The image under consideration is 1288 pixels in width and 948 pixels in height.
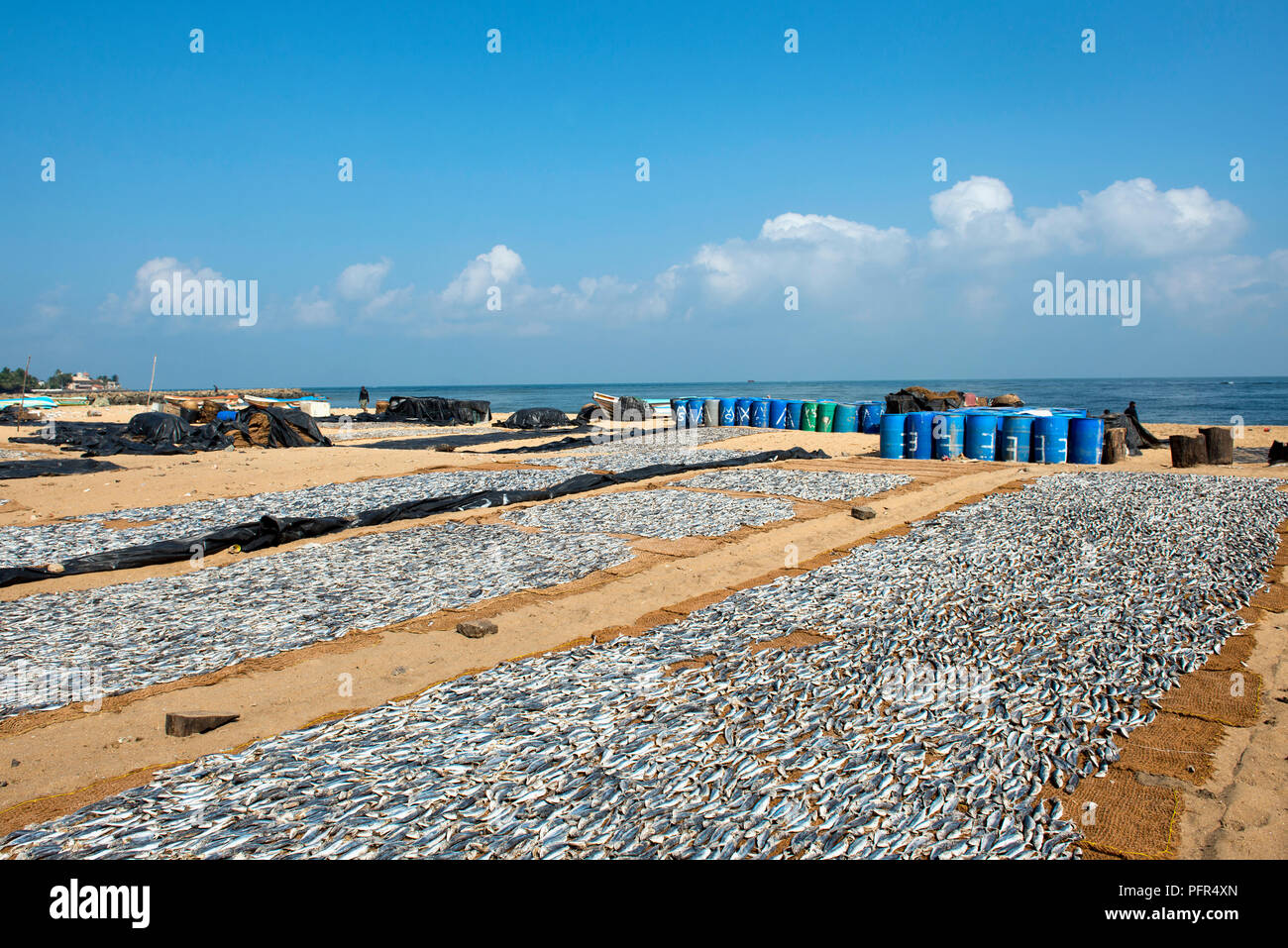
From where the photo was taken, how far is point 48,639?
8078 millimetres

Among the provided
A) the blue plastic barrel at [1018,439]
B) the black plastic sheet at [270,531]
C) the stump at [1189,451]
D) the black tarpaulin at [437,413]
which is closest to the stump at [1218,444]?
the stump at [1189,451]

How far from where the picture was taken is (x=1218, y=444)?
2184 cm

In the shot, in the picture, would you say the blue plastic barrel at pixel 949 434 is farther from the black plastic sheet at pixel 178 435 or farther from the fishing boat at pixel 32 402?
the fishing boat at pixel 32 402

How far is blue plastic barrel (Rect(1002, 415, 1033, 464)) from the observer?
2345cm

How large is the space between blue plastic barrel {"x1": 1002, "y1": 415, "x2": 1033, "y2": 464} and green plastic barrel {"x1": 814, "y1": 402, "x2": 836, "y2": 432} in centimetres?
1161

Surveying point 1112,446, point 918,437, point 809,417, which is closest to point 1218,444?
point 1112,446

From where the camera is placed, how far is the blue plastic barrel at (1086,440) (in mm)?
22703

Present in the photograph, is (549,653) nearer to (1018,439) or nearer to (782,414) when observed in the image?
(1018,439)

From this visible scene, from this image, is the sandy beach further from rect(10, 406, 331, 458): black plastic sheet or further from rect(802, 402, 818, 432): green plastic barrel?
rect(802, 402, 818, 432): green plastic barrel

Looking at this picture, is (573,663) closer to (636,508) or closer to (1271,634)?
(1271,634)

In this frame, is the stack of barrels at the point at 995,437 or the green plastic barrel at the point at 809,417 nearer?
the stack of barrels at the point at 995,437

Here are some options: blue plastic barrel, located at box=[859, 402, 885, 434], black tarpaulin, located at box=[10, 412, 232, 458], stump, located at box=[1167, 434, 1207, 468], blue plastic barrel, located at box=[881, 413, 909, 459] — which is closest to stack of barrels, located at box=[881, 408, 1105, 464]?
blue plastic barrel, located at box=[881, 413, 909, 459]

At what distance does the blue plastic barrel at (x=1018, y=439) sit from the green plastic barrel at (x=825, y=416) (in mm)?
11611
